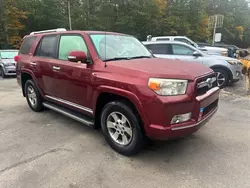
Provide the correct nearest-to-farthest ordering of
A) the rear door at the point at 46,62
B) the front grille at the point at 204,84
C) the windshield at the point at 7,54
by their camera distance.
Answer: the front grille at the point at 204,84, the rear door at the point at 46,62, the windshield at the point at 7,54

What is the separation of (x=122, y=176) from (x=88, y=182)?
0.43 metres

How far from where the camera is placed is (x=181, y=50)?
7.98 m

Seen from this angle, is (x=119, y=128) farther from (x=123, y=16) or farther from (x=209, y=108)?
(x=123, y=16)

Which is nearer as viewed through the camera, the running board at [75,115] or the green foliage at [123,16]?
the running board at [75,115]

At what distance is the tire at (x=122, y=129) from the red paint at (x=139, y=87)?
0.57 ft

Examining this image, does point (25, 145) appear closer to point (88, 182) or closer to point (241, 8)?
point (88, 182)

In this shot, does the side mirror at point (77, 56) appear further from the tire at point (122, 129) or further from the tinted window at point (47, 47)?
the tinted window at point (47, 47)

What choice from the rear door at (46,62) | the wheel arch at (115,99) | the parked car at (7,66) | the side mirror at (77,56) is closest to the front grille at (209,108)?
the wheel arch at (115,99)

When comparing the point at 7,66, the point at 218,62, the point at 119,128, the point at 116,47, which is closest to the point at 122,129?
the point at 119,128

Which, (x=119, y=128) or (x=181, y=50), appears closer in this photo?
(x=119, y=128)

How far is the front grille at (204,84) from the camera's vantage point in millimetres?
2834

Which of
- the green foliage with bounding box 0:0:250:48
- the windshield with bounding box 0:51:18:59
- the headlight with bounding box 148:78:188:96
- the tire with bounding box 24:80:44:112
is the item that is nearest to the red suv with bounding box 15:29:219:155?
the headlight with bounding box 148:78:188:96

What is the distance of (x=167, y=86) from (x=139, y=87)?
1.14 ft

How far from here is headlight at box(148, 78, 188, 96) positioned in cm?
261
